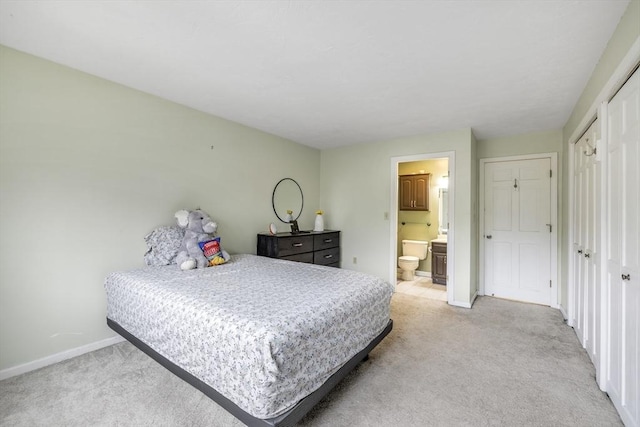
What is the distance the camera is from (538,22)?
1.61 meters

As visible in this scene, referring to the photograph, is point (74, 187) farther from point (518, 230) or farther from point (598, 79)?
point (518, 230)

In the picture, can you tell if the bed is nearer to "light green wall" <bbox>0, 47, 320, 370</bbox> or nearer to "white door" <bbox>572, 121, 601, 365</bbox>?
"light green wall" <bbox>0, 47, 320, 370</bbox>

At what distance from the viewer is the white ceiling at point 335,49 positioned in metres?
1.55

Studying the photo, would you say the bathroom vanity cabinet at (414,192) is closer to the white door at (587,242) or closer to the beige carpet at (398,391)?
the white door at (587,242)

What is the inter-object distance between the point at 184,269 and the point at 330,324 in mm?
1520

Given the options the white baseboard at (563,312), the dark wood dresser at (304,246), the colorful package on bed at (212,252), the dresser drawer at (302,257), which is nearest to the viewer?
the colorful package on bed at (212,252)

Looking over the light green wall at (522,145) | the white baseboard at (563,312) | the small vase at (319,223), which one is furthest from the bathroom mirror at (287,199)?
the white baseboard at (563,312)

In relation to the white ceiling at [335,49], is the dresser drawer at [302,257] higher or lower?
lower

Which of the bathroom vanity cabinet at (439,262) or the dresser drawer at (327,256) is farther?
the bathroom vanity cabinet at (439,262)

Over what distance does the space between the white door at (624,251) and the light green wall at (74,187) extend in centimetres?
341

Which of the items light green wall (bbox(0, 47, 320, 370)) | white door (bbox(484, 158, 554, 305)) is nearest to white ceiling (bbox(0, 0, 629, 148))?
light green wall (bbox(0, 47, 320, 370))

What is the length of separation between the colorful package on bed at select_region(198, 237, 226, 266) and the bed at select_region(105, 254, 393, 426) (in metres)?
0.29

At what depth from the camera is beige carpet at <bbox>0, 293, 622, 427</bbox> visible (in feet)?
5.32

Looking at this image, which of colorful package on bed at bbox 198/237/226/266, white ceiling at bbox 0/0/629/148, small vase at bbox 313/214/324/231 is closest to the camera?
white ceiling at bbox 0/0/629/148
